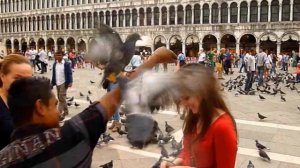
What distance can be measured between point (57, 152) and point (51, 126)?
138 millimetres

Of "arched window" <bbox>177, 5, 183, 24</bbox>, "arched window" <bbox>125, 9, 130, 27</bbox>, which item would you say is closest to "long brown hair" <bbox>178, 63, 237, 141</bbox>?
"arched window" <bbox>177, 5, 183, 24</bbox>

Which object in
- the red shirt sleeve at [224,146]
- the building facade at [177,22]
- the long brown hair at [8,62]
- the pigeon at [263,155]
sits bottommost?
the pigeon at [263,155]

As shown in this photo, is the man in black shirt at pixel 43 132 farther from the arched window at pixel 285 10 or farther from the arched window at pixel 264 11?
the arched window at pixel 264 11

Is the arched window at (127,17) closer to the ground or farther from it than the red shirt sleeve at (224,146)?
farther from it

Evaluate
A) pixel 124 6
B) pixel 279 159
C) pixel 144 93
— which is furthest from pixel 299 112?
pixel 124 6

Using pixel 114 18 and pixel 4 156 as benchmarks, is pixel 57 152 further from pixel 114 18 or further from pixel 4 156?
pixel 114 18

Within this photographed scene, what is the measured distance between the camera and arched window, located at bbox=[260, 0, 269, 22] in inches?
1476

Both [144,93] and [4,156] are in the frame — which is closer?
[4,156]

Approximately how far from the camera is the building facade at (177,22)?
36.6m

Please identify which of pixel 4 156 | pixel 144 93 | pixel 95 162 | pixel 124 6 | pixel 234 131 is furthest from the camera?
pixel 124 6

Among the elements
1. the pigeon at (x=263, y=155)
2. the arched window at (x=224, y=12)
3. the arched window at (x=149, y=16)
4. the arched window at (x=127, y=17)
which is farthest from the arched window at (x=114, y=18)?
the pigeon at (x=263, y=155)

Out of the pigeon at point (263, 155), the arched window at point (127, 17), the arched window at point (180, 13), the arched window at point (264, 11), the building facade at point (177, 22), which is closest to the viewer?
the pigeon at point (263, 155)

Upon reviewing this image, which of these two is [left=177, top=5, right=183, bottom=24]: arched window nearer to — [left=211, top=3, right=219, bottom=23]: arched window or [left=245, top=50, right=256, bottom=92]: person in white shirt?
[left=211, top=3, right=219, bottom=23]: arched window

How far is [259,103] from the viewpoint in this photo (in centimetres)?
1072
